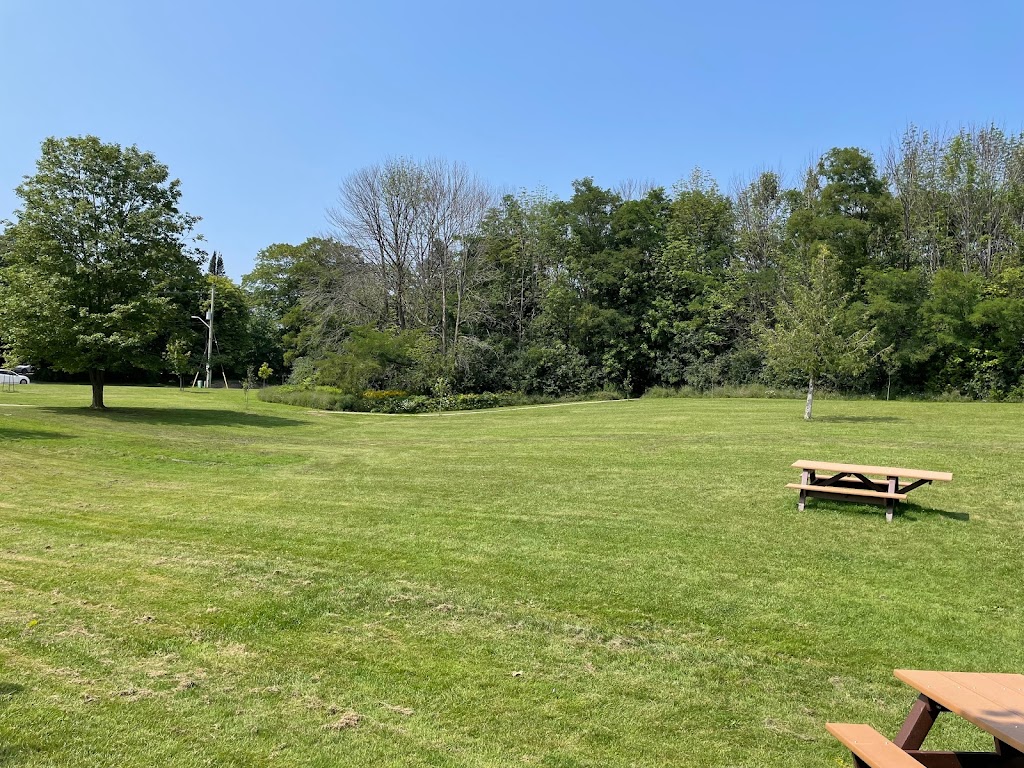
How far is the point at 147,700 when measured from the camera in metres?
3.67

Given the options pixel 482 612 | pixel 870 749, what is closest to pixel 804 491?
pixel 482 612

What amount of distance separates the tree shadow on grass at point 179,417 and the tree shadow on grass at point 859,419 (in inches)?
686

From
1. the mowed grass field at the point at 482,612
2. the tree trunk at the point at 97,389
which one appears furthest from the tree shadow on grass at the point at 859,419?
the tree trunk at the point at 97,389

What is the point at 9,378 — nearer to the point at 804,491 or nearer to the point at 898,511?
the point at 804,491

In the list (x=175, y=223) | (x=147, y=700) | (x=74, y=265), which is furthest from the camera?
(x=175, y=223)

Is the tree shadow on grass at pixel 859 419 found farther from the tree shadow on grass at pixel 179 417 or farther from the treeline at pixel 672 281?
the tree shadow on grass at pixel 179 417

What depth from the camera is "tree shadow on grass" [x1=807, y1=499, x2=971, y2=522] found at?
882cm

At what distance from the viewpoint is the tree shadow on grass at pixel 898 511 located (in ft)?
29.0

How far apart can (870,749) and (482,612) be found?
313cm

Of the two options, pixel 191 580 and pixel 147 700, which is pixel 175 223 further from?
pixel 147 700

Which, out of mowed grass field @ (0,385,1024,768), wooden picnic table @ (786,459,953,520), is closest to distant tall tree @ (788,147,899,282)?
mowed grass field @ (0,385,1024,768)

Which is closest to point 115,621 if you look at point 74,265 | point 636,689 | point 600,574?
point 636,689

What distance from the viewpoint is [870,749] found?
2852 millimetres

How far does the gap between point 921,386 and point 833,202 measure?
36.1 feet
